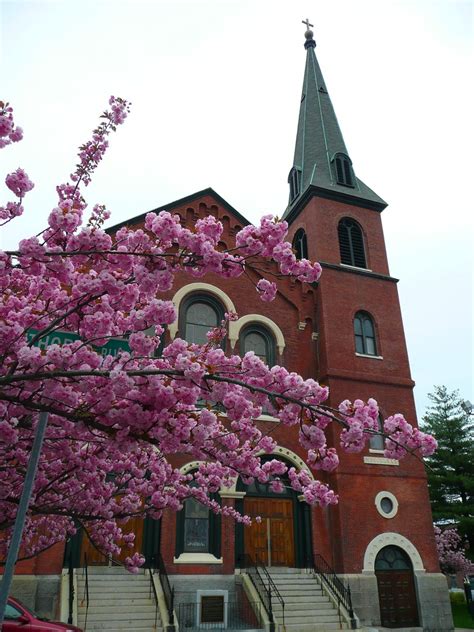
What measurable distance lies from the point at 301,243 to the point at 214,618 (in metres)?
15.3

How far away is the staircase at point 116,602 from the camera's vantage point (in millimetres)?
12016

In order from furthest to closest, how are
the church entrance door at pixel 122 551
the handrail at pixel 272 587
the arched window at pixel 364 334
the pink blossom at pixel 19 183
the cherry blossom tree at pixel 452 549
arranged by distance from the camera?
the cherry blossom tree at pixel 452 549 < the arched window at pixel 364 334 < the church entrance door at pixel 122 551 < the handrail at pixel 272 587 < the pink blossom at pixel 19 183

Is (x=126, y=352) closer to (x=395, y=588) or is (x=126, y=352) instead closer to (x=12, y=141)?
(x=12, y=141)

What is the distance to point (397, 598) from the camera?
52.6 ft

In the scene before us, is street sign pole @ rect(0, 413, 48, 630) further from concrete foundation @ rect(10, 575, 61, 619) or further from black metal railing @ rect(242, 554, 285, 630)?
black metal railing @ rect(242, 554, 285, 630)

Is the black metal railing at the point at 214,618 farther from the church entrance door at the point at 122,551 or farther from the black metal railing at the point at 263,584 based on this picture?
the church entrance door at the point at 122,551

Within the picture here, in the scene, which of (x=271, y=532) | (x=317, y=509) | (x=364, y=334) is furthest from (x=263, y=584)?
(x=364, y=334)

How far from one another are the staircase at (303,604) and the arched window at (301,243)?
12765mm

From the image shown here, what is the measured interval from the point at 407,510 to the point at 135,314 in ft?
48.0

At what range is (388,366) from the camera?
63.9ft

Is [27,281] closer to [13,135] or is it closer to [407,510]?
[13,135]

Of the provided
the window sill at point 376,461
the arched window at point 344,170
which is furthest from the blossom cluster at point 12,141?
the arched window at point 344,170

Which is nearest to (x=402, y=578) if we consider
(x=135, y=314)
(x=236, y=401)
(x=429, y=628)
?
(x=429, y=628)

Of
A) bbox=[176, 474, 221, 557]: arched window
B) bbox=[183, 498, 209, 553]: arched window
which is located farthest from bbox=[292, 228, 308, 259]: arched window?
bbox=[183, 498, 209, 553]: arched window
